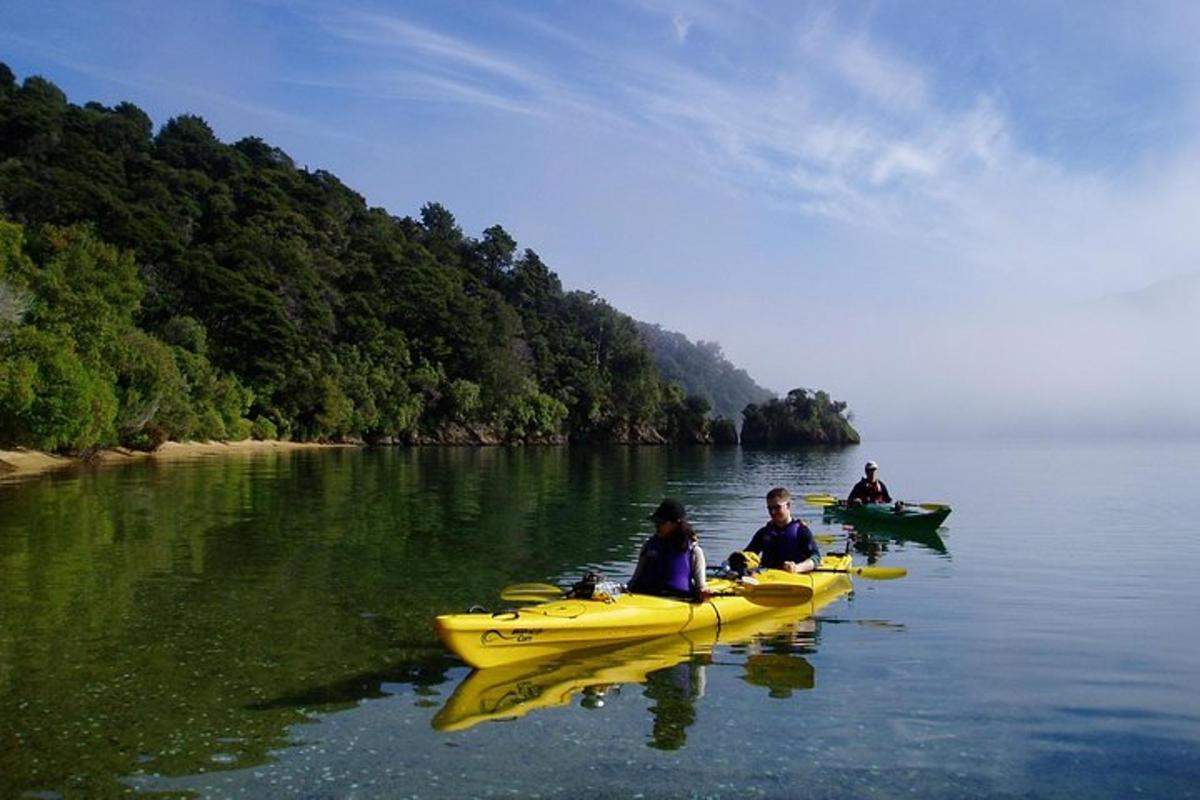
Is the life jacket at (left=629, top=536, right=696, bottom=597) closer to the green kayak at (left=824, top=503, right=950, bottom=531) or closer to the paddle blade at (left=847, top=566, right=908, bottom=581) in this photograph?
the paddle blade at (left=847, top=566, right=908, bottom=581)

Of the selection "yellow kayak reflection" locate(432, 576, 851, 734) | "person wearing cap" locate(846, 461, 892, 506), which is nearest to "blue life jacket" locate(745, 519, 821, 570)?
"yellow kayak reflection" locate(432, 576, 851, 734)

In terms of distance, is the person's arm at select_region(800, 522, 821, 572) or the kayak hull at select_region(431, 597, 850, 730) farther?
the person's arm at select_region(800, 522, 821, 572)

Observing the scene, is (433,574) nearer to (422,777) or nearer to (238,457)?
(422,777)

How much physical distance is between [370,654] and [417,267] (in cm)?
9135

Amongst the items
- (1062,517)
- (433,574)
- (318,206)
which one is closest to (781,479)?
(1062,517)

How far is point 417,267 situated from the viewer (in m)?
98.1

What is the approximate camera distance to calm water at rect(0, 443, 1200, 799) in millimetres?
6730

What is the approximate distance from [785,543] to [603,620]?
4570 mm

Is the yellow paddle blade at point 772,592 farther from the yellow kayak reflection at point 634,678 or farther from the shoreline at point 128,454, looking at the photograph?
the shoreline at point 128,454

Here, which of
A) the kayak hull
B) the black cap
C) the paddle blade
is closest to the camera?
the kayak hull

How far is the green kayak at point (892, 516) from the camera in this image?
22.1m

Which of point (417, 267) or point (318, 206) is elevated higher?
point (318, 206)

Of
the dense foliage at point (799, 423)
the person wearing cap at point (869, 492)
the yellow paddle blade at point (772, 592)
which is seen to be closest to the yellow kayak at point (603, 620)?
the yellow paddle blade at point (772, 592)

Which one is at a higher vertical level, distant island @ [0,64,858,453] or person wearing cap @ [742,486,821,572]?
distant island @ [0,64,858,453]
